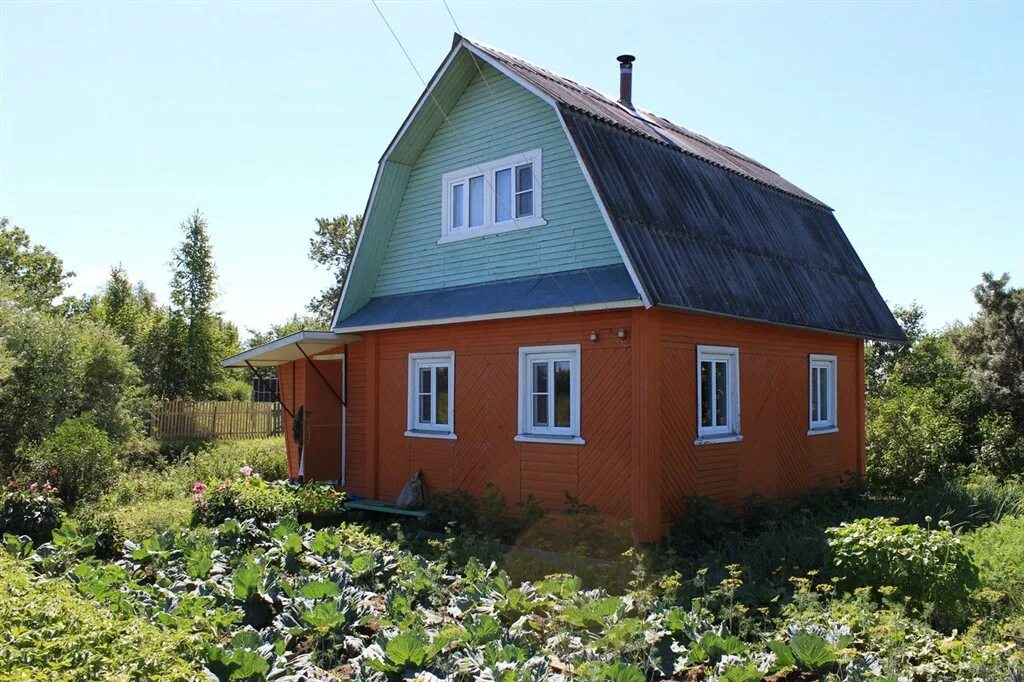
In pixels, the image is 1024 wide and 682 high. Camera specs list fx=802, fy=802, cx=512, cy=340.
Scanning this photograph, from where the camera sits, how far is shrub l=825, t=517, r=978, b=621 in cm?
648

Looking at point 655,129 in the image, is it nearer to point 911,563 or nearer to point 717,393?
Result: point 717,393

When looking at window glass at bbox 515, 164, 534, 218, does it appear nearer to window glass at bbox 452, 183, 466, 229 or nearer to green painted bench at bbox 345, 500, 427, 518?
window glass at bbox 452, 183, 466, 229

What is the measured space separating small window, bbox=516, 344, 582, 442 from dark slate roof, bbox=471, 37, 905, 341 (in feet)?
6.00

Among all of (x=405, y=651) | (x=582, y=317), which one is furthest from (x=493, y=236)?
(x=405, y=651)

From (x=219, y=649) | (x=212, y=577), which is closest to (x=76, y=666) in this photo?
(x=219, y=649)

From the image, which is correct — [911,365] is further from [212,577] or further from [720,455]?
[212,577]

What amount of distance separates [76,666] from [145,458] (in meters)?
16.5

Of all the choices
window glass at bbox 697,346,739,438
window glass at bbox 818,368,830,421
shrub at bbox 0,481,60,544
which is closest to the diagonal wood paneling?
window glass at bbox 697,346,739,438

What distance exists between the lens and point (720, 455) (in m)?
11.3

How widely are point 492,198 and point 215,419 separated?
15.2m

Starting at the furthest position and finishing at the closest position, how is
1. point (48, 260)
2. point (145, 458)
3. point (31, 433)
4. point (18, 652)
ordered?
point (48, 260)
point (145, 458)
point (31, 433)
point (18, 652)

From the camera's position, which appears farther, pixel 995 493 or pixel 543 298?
pixel 995 493

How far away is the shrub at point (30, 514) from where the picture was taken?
35.2ft

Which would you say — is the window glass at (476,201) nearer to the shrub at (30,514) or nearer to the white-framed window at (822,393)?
the white-framed window at (822,393)
